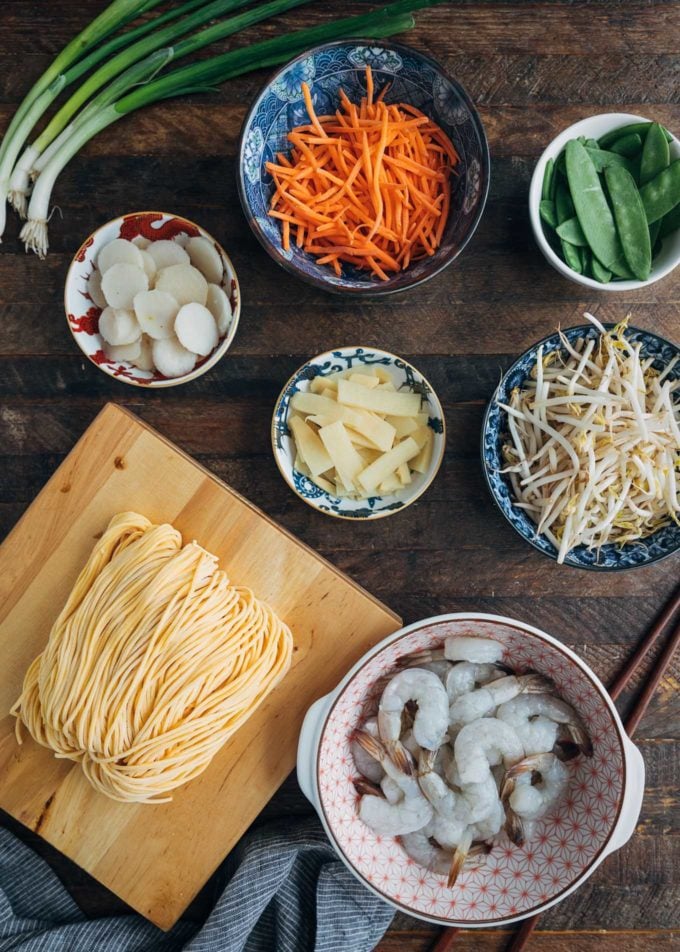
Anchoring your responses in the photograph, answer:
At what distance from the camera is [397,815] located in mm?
1601

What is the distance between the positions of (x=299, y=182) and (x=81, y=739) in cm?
124

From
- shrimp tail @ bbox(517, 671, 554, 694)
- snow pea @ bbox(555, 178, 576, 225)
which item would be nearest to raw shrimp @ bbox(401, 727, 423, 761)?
shrimp tail @ bbox(517, 671, 554, 694)

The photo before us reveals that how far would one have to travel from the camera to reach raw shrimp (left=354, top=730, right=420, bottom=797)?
1604 millimetres

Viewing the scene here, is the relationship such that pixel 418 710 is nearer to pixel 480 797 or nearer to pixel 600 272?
pixel 480 797

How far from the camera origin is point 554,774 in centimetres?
162

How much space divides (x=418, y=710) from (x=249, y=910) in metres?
0.60

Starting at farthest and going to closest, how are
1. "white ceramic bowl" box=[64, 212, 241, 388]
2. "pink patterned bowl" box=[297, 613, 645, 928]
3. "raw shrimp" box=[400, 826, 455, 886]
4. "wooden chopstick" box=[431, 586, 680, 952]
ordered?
"wooden chopstick" box=[431, 586, 680, 952]
"white ceramic bowl" box=[64, 212, 241, 388]
"raw shrimp" box=[400, 826, 455, 886]
"pink patterned bowl" box=[297, 613, 645, 928]

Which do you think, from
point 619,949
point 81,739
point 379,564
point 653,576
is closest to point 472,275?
point 379,564

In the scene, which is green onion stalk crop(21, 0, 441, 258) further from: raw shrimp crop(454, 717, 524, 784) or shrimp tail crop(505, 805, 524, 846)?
shrimp tail crop(505, 805, 524, 846)

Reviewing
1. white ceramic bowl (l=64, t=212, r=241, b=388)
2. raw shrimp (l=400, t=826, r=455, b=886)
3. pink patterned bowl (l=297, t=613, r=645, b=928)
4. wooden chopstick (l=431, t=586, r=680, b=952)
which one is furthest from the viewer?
wooden chopstick (l=431, t=586, r=680, b=952)

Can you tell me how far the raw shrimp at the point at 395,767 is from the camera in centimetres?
160

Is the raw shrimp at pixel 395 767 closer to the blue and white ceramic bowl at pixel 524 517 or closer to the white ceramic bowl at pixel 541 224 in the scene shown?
the blue and white ceramic bowl at pixel 524 517

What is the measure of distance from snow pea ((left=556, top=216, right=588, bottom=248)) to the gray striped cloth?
142 centimetres

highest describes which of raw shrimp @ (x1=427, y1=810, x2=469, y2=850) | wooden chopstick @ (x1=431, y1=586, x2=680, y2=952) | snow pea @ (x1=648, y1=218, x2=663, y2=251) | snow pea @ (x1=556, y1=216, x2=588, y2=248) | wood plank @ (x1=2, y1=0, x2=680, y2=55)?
wood plank @ (x1=2, y1=0, x2=680, y2=55)
